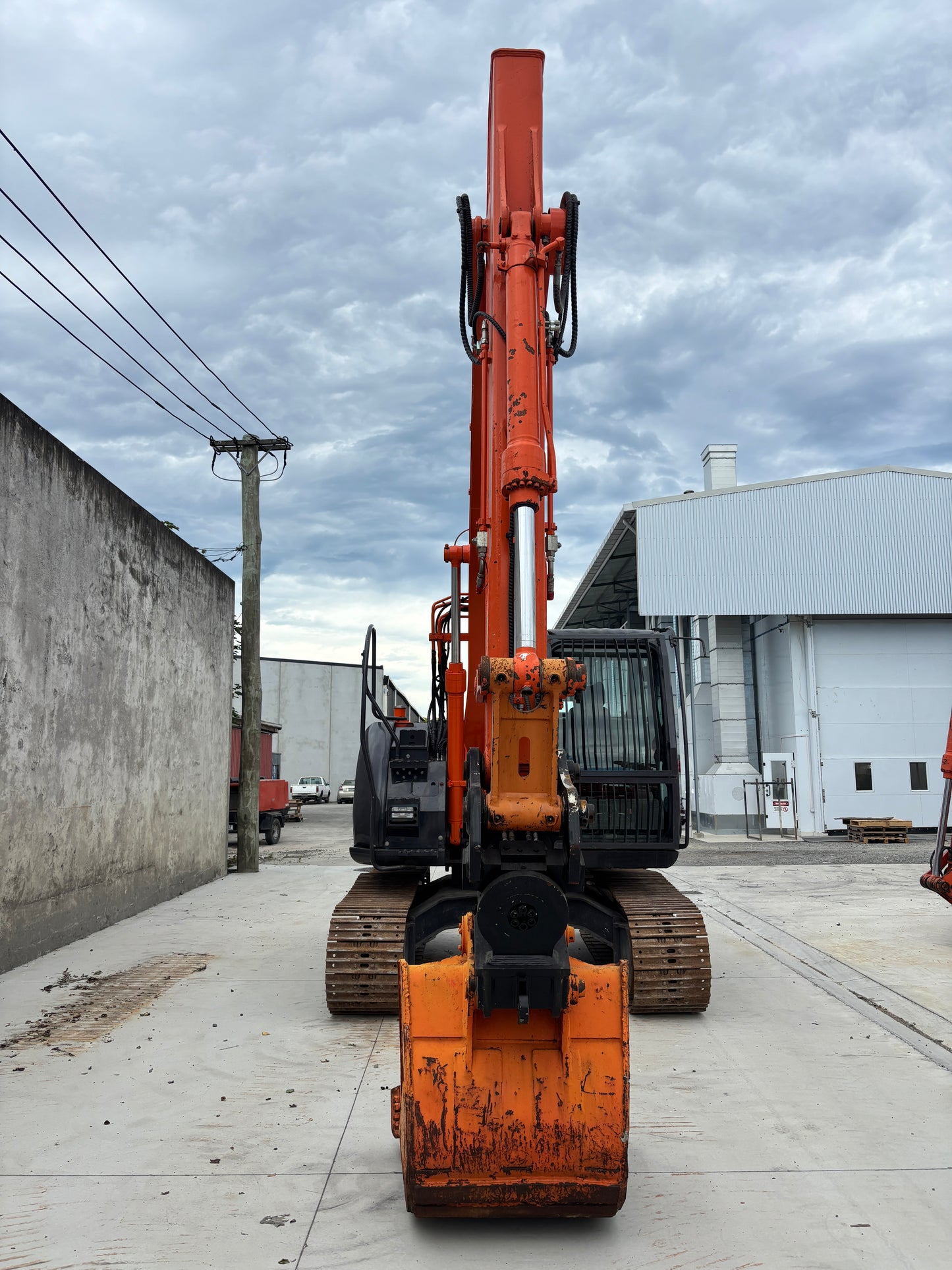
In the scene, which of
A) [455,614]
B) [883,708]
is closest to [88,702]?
[455,614]

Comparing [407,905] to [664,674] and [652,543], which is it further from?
[652,543]

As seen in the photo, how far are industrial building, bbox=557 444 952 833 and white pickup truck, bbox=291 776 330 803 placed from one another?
75.4ft

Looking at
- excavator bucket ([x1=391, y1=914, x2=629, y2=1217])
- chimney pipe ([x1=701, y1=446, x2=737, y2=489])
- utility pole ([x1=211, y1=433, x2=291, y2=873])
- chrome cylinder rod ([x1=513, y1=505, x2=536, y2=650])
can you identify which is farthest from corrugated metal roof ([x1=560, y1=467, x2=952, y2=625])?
excavator bucket ([x1=391, y1=914, x2=629, y2=1217])

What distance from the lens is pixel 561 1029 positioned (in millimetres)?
3723

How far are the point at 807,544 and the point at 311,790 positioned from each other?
1064 inches

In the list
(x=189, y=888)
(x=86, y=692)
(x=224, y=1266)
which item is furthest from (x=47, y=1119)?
(x=189, y=888)

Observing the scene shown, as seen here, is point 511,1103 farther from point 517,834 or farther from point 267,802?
point 267,802

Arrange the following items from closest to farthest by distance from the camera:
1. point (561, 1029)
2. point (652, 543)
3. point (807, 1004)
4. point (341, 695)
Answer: point (561, 1029)
point (807, 1004)
point (652, 543)
point (341, 695)

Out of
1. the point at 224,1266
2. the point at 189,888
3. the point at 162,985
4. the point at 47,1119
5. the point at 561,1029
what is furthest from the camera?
the point at 189,888

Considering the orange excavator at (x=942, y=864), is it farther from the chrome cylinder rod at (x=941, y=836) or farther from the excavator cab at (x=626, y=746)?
the excavator cab at (x=626, y=746)

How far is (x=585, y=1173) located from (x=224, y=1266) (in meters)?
1.33

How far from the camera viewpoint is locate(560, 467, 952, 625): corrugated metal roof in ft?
88.9

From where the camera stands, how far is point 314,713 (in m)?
52.7

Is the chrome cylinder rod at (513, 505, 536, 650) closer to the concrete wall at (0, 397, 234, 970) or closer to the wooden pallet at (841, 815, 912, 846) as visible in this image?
the concrete wall at (0, 397, 234, 970)
